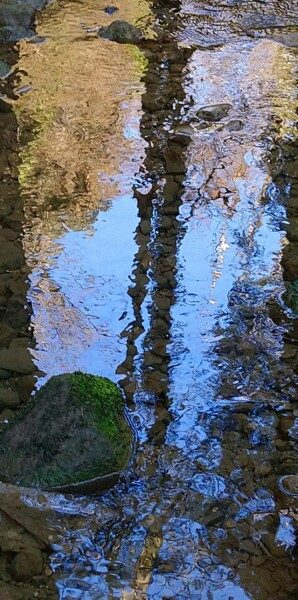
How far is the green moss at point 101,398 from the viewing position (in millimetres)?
3006

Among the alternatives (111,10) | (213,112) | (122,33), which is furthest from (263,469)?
(111,10)

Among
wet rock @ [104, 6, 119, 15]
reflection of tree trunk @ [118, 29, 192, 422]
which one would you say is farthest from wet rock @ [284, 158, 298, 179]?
wet rock @ [104, 6, 119, 15]

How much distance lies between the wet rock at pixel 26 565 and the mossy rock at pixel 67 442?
321 millimetres

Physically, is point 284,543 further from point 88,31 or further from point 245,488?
point 88,31

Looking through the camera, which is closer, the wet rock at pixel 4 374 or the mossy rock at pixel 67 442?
the mossy rock at pixel 67 442

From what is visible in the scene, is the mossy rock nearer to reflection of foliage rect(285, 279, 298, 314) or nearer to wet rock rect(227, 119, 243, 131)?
reflection of foliage rect(285, 279, 298, 314)

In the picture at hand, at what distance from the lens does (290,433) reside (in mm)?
3252

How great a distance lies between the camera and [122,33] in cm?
744

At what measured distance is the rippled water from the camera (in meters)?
2.75

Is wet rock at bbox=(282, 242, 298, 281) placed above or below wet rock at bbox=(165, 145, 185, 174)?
below

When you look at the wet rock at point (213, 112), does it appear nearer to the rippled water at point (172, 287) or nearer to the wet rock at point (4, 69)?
the rippled water at point (172, 287)

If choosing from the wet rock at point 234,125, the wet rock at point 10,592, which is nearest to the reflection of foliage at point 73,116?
the wet rock at point 234,125

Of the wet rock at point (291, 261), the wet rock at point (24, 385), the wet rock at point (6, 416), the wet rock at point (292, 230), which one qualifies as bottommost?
the wet rock at point (6, 416)

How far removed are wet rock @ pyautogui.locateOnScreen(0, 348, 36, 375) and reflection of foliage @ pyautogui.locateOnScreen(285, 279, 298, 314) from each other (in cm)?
140
